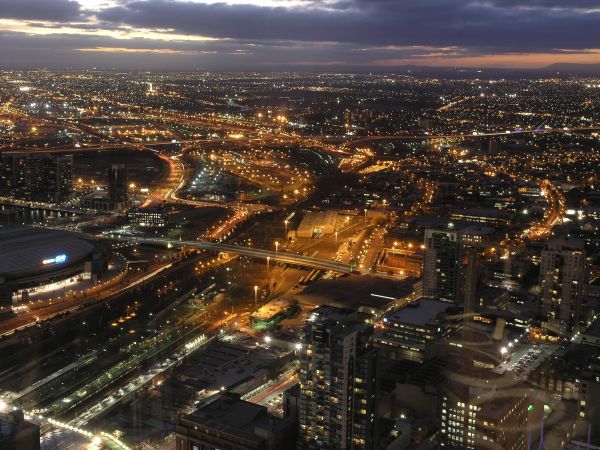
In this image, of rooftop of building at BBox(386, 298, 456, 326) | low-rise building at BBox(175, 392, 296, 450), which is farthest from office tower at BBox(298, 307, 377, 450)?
rooftop of building at BBox(386, 298, 456, 326)

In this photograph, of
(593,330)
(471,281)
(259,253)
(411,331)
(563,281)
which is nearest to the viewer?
(593,330)

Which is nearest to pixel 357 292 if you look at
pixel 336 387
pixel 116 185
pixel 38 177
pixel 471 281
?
pixel 471 281

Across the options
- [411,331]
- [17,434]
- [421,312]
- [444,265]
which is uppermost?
[17,434]

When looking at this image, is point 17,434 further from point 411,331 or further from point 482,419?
point 411,331

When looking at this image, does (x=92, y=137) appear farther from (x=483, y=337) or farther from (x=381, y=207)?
(x=483, y=337)

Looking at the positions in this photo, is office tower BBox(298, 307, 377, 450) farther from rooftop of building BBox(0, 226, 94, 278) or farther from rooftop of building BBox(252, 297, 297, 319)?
rooftop of building BBox(0, 226, 94, 278)

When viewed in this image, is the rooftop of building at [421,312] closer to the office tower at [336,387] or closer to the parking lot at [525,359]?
the parking lot at [525,359]
